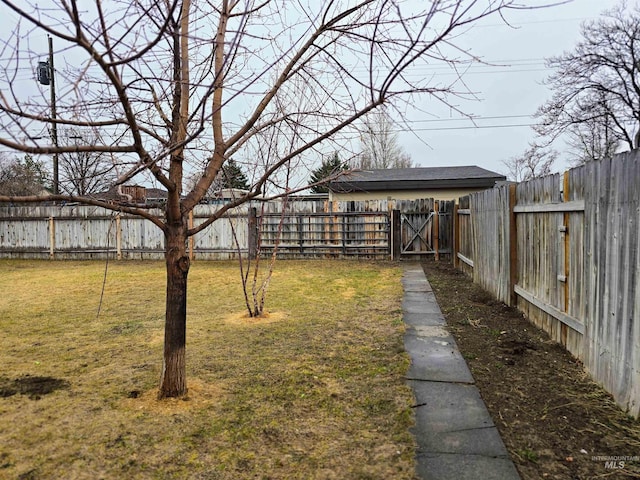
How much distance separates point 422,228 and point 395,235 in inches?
31.4

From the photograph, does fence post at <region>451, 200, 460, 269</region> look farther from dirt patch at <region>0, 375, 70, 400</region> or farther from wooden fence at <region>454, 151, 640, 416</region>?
dirt patch at <region>0, 375, 70, 400</region>

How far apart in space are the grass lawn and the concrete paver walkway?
11cm

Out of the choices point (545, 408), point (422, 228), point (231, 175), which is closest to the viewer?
point (545, 408)

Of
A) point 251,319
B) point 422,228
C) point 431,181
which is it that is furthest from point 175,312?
point 431,181

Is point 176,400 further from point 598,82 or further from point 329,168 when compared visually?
point 598,82

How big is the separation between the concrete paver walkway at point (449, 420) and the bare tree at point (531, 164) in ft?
77.1

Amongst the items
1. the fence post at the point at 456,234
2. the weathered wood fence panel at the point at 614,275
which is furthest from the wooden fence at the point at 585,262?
the fence post at the point at 456,234

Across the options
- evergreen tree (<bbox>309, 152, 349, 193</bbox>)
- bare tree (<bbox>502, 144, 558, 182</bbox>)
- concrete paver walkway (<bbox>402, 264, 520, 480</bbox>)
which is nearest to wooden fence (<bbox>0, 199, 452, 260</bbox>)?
evergreen tree (<bbox>309, 152, 349, 193</bbox>)

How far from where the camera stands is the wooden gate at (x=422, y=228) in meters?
12.2

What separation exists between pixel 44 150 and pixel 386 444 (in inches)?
87.9

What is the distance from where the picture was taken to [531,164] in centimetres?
2744

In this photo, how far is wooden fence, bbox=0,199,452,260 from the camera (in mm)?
12648

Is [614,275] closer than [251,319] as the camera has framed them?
Yes

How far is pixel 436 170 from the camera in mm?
20750
